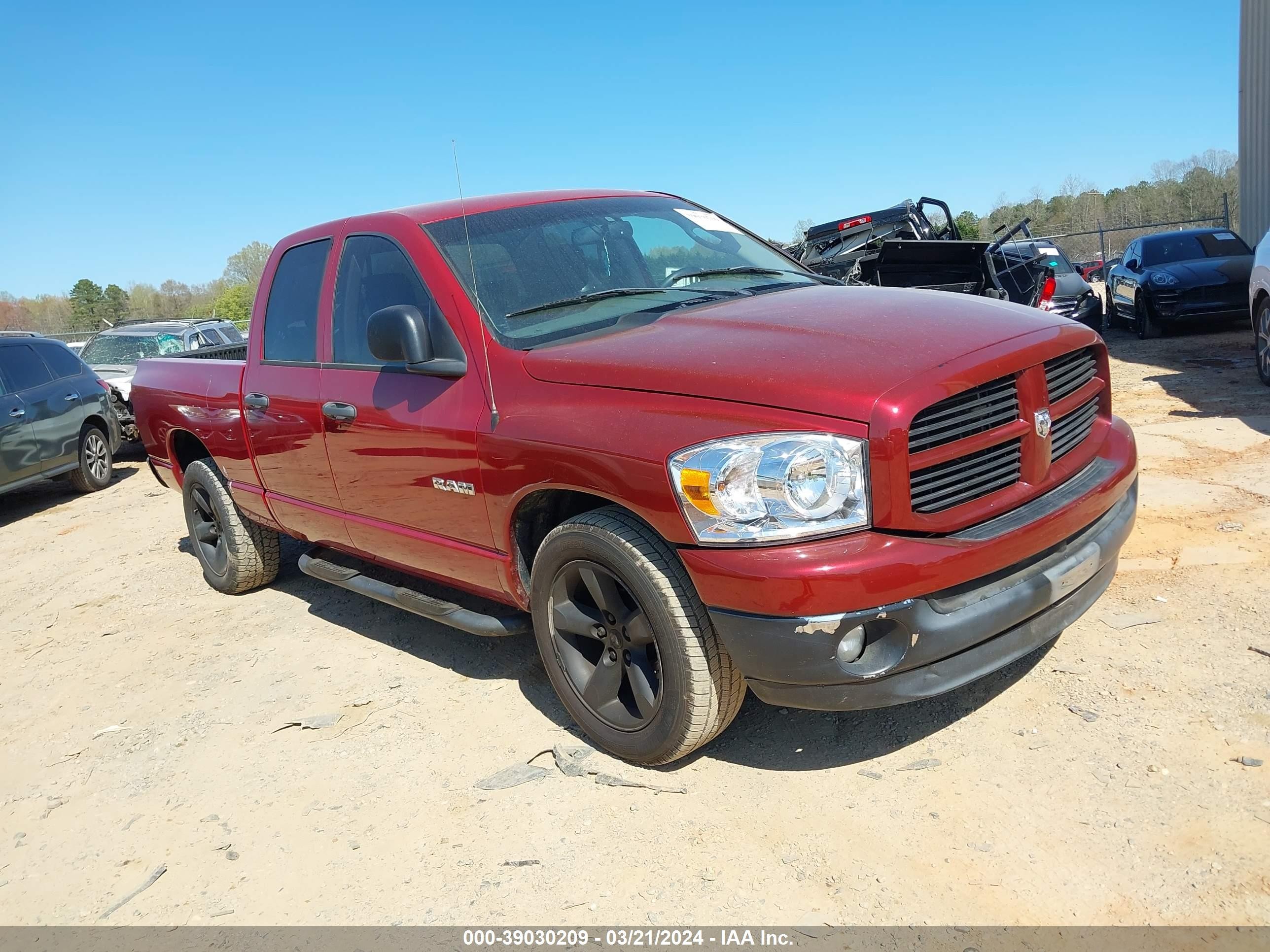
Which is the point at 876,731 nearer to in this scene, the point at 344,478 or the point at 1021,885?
the point at 1021,885

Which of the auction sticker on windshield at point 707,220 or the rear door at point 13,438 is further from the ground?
the auction sticker on windshield at point 707,220

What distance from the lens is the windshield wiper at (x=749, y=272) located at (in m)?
3.93

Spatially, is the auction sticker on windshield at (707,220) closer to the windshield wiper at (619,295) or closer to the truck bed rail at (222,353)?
the windshield wiper at (619,295)

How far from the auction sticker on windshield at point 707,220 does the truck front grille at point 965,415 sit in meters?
1.90

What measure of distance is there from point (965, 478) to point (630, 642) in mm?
1155

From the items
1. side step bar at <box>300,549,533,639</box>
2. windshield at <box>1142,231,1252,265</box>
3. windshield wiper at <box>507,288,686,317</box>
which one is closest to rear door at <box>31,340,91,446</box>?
side step bar at <box>300,549,533,639</box>

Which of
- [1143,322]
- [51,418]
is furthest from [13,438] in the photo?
[1143,322]

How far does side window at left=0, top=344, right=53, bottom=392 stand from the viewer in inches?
403

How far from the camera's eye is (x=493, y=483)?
3389 millimetres

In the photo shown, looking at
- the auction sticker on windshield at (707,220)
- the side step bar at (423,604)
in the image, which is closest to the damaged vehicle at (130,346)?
the side step bar at (423,604)

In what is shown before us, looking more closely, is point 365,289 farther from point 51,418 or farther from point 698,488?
point 51,418

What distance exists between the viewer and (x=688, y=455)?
2719mm

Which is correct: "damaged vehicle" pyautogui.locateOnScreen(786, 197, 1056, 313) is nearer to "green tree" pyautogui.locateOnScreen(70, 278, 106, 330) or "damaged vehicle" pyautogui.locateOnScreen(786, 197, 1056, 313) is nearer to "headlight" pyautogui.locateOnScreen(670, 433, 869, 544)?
"headlight" pyautogui.locateOnScreen(670, 433, 869, 544)

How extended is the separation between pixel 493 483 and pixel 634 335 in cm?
72
